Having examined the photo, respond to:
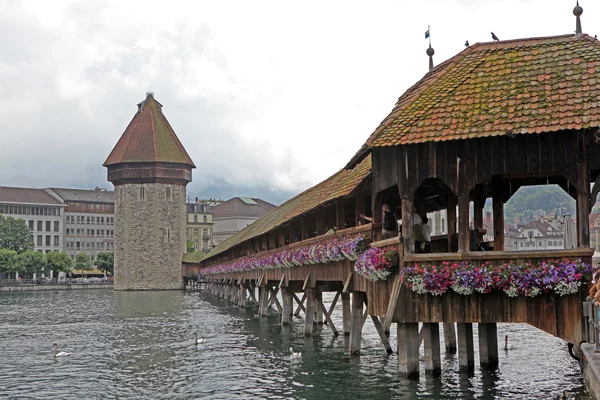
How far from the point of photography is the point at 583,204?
11516mm

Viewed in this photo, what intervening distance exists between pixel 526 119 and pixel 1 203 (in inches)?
4060

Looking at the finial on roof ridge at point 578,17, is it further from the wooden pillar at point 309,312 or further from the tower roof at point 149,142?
the tower roof at point 149,142

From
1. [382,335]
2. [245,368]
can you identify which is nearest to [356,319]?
[382,335]

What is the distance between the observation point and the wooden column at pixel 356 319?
58.3 feet

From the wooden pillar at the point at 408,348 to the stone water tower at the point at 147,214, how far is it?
213 ft

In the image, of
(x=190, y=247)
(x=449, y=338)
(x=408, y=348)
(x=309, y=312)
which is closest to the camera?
(x=408, y=348)

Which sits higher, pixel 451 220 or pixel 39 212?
pixel 39 212

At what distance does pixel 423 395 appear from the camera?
13219 mm

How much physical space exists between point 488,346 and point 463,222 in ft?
16.5

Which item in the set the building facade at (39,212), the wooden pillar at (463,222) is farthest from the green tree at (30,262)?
the wooden pillar at (463,222)

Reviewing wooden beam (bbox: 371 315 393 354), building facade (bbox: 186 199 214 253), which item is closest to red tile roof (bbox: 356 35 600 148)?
wooden beam (bbox: 371 315 393 354)

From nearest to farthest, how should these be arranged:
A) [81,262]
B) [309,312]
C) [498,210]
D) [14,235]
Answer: [498,210]
[309,312]
[14,235]
[81,262]

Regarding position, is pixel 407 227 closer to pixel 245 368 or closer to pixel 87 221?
pixel 245 368

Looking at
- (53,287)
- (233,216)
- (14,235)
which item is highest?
(233,216)
